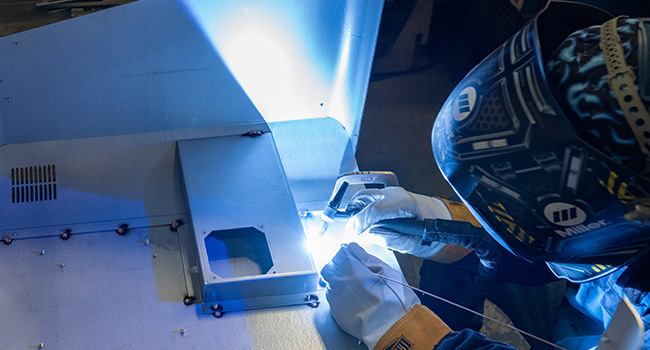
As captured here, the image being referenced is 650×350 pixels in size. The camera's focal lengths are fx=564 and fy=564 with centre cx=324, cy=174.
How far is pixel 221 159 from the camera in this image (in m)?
2.22

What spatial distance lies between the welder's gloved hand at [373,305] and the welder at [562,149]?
0.02 m

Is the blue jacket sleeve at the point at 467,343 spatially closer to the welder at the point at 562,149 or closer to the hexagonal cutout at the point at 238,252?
the welder at the point at 562,149

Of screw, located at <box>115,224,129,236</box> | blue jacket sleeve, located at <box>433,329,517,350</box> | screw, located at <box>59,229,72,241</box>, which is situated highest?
screw, located at <box>59,229,72,241</box>

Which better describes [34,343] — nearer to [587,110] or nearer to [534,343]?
[587,110]

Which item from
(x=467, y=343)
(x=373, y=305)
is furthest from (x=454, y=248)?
(x=467, y=343)

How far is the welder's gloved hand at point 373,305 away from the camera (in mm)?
1824

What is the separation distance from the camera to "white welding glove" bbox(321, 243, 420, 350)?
1.86m

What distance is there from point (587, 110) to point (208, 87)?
55.6 inches

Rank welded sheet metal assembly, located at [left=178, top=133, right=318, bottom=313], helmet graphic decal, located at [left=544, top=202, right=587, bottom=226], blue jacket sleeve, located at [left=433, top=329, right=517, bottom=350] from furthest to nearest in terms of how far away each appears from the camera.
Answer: welded sheet metal assembly, located at [left=178, top=133, right=318, bottom=313] < blue jacket sleeve, located at [left=433, top=329, right=517, bottom=350] < helmet graphic decal, located at [left=544, top=202, right=587, bottom=226]

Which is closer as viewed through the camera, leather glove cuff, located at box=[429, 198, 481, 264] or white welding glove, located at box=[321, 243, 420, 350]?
→ white welding glove, located at box=[321, 243, 420, 350]

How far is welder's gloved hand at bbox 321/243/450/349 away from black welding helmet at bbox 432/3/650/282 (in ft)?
1.54

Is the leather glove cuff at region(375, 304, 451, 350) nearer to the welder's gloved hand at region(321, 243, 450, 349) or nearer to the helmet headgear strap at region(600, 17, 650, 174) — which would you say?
the welder's gloved hand at region(321, 243, 450, 349)

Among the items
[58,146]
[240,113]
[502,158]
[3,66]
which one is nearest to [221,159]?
[240,113]

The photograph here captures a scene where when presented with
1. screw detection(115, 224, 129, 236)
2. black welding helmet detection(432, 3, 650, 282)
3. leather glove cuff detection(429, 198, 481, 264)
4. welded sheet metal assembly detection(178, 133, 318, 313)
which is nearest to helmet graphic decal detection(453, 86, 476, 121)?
black welding helmet detection(432, 3, 650, 282)
